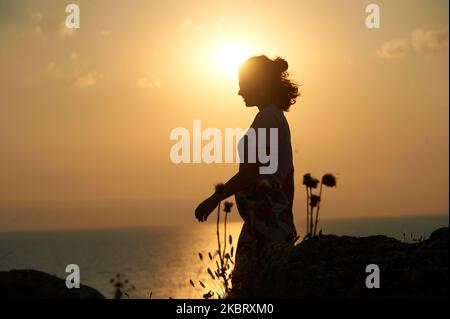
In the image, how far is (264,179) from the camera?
340 inches

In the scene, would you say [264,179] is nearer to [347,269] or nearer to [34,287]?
[347,269]

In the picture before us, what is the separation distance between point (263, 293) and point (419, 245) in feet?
6.41

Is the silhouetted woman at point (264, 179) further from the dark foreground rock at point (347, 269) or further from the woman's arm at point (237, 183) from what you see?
the dark foreground rock at point (347, 269)

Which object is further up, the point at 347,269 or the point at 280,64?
the point at 280,64

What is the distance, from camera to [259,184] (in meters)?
8.59

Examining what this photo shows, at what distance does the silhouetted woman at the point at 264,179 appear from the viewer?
28.7 feet

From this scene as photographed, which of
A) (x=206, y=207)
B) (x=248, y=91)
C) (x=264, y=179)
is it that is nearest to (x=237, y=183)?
(x=264, y=179)

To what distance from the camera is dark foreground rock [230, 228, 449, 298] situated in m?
7.58

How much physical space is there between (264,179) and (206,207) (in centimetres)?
75

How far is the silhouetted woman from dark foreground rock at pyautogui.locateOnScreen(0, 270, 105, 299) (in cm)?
186

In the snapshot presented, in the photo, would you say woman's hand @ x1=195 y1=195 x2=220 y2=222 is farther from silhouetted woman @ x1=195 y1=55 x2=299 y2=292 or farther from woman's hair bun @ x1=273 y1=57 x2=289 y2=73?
woman's hair bun @ x1=273 y1=57 x2=289 y2=73
